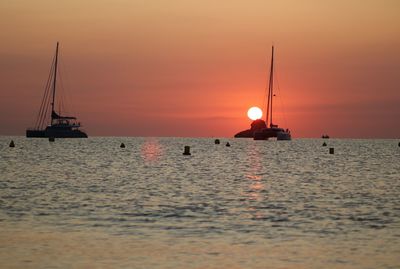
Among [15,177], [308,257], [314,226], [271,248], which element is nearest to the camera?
[308,257]

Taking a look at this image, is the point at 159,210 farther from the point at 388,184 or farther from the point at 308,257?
the point at 388,184

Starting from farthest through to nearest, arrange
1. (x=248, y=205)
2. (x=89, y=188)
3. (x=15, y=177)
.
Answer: (x=15, y=177) → (x=89, y=188) → (x=248, y=205)

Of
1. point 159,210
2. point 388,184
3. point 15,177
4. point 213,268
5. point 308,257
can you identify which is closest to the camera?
point 213,268

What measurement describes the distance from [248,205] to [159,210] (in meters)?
5.21

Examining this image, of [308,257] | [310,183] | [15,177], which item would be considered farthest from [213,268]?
[15,177]

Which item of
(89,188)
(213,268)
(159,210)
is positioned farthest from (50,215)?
(89,188)

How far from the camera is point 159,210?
108 feet

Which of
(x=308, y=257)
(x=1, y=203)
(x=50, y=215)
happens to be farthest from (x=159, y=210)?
(x=308, y=257)

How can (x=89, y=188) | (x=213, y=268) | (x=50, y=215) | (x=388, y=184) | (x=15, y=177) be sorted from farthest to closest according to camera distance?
(x=15, y=177) < (x=388, y=184) < (x=89, y=188) < (x=50, y=215) < (x=213, y=268)

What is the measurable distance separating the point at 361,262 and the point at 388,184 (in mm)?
35703

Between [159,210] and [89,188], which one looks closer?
[159,210]

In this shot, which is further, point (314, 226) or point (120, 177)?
point (120, 177)

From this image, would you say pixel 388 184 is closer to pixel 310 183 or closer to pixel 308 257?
pixel 310 183

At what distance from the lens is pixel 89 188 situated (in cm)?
4725
